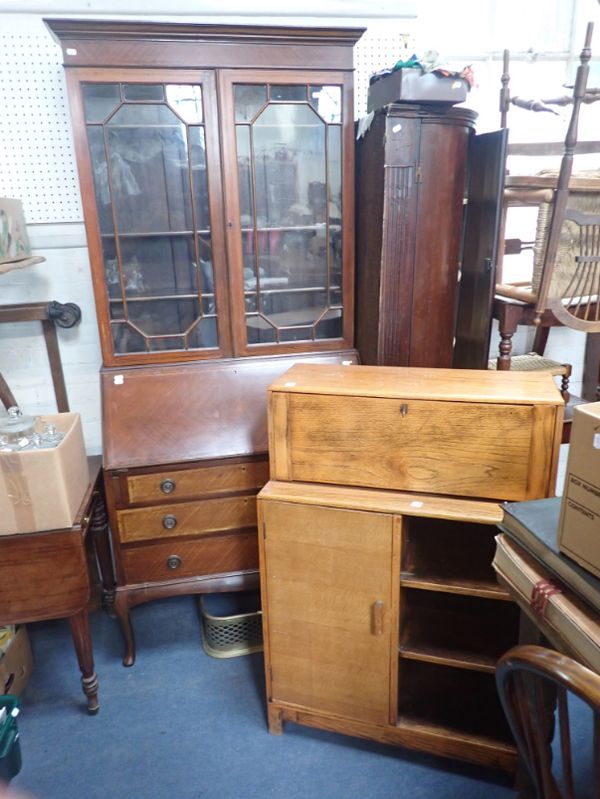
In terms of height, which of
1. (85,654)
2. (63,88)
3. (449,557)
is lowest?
(85,654)

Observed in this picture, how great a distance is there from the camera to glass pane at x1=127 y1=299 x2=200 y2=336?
6.44ft

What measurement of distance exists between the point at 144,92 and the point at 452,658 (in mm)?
1827

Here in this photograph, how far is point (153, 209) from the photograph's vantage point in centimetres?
188

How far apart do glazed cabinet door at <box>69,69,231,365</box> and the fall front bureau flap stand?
21.9 inches

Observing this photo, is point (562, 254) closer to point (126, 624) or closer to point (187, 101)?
point (187, 101)

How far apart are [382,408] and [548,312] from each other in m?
0.81

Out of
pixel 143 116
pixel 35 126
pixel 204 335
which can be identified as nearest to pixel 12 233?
pixel 35 126

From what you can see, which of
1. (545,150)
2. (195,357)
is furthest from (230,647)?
(545,150)

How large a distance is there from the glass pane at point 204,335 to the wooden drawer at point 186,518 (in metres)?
0.52

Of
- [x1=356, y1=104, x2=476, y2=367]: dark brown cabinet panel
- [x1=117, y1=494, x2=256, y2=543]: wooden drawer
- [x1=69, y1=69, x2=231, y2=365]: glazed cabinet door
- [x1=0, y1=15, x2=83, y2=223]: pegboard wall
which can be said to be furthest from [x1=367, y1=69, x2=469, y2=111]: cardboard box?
[x1=117, y1=494, x2=256, y2=543]: wooden drawer

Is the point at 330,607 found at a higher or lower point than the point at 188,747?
higher

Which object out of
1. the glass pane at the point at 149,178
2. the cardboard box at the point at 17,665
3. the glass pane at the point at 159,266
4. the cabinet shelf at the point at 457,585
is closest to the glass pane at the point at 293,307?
the glass pane at the point at 159,266

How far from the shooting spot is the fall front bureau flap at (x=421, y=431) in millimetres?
1382

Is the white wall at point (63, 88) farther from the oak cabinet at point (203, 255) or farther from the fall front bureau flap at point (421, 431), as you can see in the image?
the fall front bureau flap at point (421, 431)
